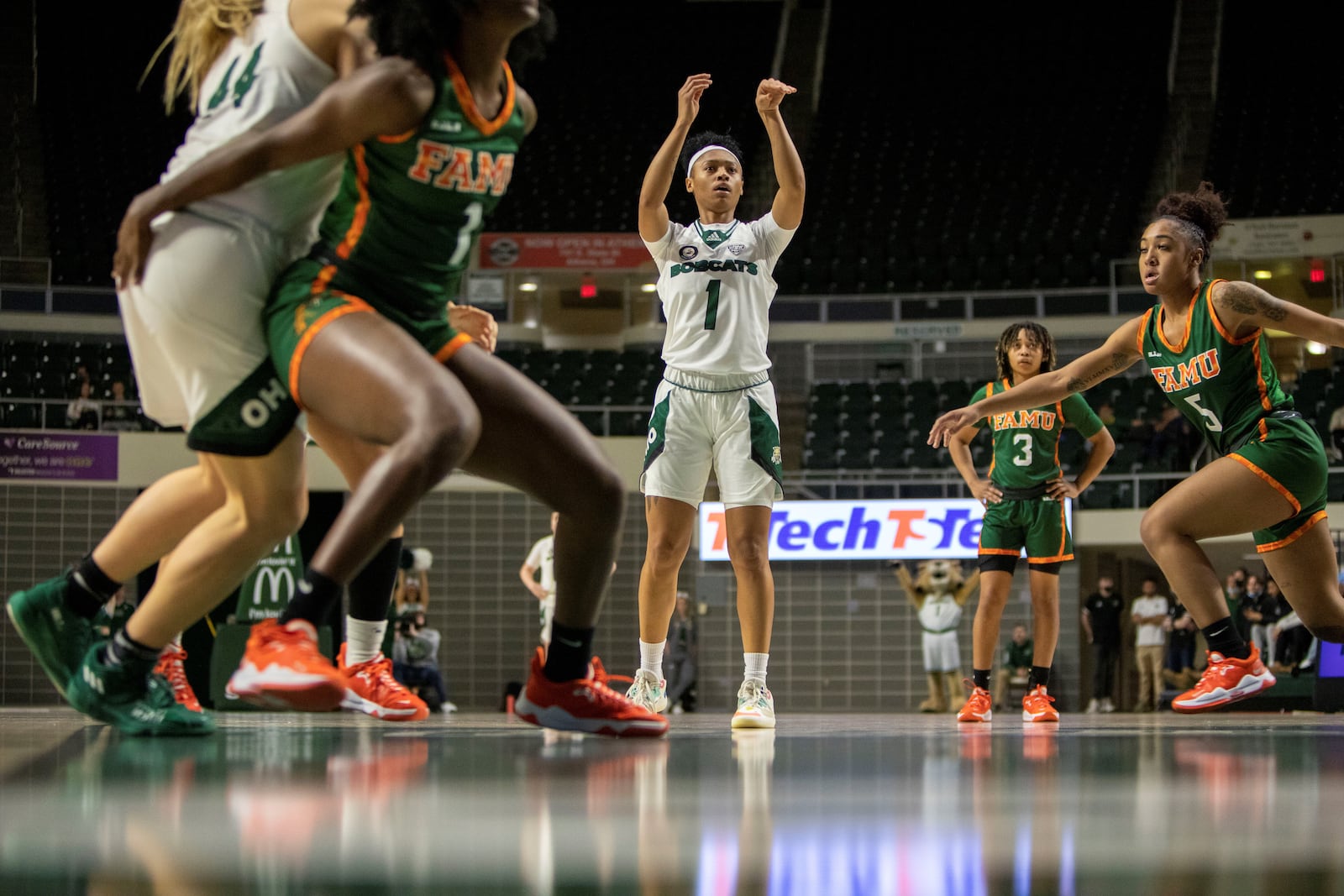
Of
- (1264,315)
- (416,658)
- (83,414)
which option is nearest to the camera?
(1264,315)

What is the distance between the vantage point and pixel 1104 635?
15.2 m

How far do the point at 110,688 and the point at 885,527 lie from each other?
Answer: 516 inches

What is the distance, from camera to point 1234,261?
18328mm

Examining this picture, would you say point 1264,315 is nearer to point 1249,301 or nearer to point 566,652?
point 1249,301

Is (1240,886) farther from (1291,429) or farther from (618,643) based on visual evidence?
(618,643)

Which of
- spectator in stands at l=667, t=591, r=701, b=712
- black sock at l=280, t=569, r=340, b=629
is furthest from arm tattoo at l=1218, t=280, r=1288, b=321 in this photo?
spectator in stands at l=667, t=591, r=701, b=712

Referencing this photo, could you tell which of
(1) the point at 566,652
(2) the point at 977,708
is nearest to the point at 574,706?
(1) the point at 566,652

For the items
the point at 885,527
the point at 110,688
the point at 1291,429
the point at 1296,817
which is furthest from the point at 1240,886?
the point at 885,527

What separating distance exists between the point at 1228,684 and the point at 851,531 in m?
11.3

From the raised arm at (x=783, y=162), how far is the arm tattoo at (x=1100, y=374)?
1.12 meters

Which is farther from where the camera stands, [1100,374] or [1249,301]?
[1100,374]

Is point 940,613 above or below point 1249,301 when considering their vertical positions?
below

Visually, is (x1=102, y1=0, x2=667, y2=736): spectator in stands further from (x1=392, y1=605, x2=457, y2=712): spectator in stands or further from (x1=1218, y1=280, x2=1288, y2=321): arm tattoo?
(x1=392, y1=605, x2=457, y2=712): spectator in stands

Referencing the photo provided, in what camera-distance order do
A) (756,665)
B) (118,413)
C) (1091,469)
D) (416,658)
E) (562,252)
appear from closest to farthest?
1. (756,665)
2. (1091,469)
3. (416,658)
4. (118,413)
5. (562,252)
